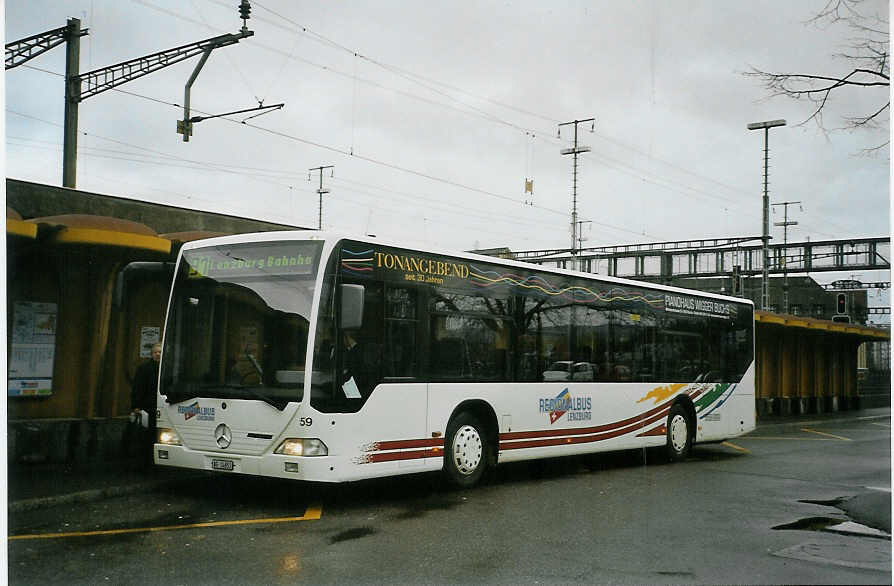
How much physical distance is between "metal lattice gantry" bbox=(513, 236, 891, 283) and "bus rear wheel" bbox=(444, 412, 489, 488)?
2868 mm

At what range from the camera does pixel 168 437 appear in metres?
9.71

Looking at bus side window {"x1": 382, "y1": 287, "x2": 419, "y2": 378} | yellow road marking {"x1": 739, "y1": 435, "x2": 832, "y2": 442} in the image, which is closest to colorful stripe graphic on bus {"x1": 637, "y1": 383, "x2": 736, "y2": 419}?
yellow road marking {"x1": 739, "y1": 435, "x2": 832, "y2": 442}

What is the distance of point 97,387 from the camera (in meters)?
12.7

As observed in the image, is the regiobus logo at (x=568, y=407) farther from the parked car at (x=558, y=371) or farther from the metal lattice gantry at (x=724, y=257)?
the metal lattice gantry at (x=724, y=257)

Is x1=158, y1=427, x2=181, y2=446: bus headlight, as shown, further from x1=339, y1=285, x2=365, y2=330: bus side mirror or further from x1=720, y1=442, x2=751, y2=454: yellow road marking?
x1=720, y1=442, x2=751, y2=454: yellow road marking

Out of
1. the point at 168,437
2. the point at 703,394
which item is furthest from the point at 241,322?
the point at 703,394

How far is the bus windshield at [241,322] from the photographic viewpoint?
8.95 meters

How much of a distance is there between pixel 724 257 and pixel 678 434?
3819 mm

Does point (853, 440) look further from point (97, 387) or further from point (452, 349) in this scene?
point (97, 387)

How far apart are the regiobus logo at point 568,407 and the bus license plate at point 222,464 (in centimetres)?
426

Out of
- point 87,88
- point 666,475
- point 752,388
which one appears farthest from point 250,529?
point 752,388

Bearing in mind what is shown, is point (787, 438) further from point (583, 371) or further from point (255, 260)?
point (255, 260)

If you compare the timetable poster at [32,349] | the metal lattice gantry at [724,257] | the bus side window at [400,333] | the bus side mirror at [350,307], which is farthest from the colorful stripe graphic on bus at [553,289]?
the timetable poster at [32,349]

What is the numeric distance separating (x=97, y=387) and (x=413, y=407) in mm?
5306
